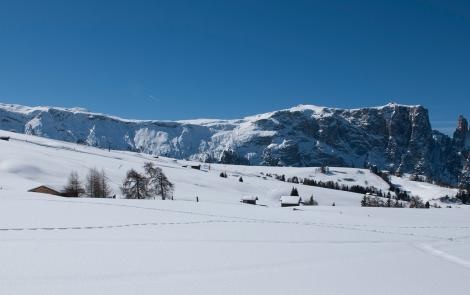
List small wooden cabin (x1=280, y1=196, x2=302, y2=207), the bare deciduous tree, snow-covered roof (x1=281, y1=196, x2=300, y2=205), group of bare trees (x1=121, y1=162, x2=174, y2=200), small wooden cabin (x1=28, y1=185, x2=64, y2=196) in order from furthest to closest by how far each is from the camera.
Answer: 1. snow-covered roof (x1=281, y1=196, x2=300, y2=205)
2. small wooden cabin (x1=280, y1=196, x2=302, y2=207)
3. the bare deciduous tree
4. group of bare trees (x1=121, y1=162, x2=174, y2=200)
5. small wooden cabin (x1=28, y1=185, x2=64, y2=196)

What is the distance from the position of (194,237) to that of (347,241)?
5.19m

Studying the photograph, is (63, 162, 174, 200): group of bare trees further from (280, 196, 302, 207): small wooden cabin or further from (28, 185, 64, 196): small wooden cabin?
(280, 196, 302, 207): small wooden cabin

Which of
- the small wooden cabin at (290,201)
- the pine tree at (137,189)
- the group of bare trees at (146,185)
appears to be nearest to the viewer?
the pine tree at (137,189)

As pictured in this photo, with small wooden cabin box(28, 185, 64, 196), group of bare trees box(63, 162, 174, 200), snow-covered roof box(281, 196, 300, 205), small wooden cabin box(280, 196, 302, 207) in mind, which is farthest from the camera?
snow-covered roof box(281, 196, 300, 205)

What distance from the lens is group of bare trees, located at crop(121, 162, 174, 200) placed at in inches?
2616

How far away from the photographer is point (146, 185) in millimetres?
68438

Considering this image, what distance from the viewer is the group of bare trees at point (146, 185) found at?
218 feet

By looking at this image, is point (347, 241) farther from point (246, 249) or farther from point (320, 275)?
point (320, 275)

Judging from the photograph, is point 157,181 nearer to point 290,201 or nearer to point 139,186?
point 139,186

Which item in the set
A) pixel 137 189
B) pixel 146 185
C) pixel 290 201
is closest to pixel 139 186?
pixel 137 189

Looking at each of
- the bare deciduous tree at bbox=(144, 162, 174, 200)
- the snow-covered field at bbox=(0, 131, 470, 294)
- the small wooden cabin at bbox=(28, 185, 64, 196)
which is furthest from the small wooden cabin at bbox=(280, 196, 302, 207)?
the snow-covered field at bbox=(0, 131, 470, 294)

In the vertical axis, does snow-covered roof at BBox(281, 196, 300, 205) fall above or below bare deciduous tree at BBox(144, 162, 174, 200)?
below

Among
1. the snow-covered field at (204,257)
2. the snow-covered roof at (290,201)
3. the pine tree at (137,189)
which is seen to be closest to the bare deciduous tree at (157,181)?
the pine tree at (137,189)

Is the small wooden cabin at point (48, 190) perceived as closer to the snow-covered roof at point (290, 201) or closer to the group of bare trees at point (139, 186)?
the group of bare trees at point (139, 186)
